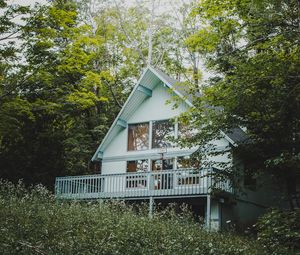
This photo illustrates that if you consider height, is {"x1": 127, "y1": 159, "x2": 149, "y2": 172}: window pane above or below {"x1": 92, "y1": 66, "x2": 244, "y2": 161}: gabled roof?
below

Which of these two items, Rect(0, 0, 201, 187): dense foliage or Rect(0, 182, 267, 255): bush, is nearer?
Rect(0, 182, 267, 255): bush

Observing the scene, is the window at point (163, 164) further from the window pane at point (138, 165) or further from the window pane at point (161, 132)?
the window pane at point (161, 132)

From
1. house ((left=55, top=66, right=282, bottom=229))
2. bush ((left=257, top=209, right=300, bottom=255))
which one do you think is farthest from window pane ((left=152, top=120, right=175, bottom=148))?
bush ((left=257, top=209, right=300, bottom=255))

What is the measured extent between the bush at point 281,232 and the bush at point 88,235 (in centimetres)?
36

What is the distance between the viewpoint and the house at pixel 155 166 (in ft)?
64.1

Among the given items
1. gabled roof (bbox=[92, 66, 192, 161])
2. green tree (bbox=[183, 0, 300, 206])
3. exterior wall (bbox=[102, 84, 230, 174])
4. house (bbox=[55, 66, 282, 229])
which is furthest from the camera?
exterior wall (bbox=[102, 84, 230, 174])

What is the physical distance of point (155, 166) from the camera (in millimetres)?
23266

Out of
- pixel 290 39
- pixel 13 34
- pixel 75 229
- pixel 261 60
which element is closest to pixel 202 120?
pixel 261 60

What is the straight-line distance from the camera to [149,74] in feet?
76.8

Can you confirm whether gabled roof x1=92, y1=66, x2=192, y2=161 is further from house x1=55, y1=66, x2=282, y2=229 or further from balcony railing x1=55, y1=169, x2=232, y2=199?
balcony railing x1=55, y1=169, x2=232, y2=199

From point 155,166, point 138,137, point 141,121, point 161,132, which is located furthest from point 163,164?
point 141,121

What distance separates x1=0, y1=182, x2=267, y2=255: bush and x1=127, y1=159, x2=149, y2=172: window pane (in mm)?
10475

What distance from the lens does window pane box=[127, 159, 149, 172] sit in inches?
928

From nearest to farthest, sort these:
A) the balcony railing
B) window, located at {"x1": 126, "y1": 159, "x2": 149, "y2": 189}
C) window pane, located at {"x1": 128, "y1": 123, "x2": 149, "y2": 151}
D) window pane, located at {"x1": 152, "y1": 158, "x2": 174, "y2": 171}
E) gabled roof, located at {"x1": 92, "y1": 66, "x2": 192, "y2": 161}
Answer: the balcony railing
window, located at {"x1": 126, "y1": 159, "x2": 149, "y2": 189}
window pane, located at {"x1": 152, "y1": 158, "x2": 174, "y2": 171}
gabled roof, located at {"x1": 92, "y1": 66, "x2": 192, "y2": 161}
window pane, located at {"x1": 128, "y1": 123, "x2": 149, "y2": 151}
